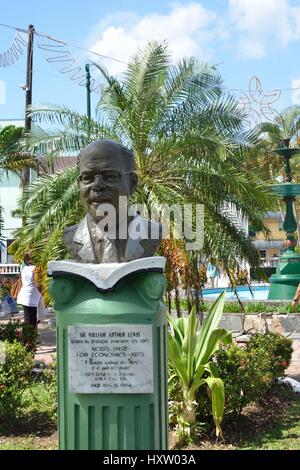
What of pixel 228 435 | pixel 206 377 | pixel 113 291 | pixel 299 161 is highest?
pixel 299 161

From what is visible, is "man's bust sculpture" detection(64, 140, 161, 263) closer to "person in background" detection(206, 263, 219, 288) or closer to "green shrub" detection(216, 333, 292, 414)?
"green shrub" detection(216, 333, 292, 414)

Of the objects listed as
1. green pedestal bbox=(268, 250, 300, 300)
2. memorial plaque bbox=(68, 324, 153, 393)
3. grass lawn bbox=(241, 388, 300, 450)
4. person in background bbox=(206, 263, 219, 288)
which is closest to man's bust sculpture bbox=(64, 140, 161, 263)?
memorial plaque bbox=(68, 324, 153, 393)

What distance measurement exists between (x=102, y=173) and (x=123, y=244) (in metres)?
0.56

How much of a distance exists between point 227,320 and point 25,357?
267 inches

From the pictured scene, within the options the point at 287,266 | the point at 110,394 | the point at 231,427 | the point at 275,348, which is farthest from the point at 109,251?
the point at 287,266

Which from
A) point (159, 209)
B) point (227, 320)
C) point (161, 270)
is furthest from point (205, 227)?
point (227, 320)

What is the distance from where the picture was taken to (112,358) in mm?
3838

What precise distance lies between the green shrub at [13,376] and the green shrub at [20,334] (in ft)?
3.62

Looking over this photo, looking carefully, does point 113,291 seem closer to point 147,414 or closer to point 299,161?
point 147,414

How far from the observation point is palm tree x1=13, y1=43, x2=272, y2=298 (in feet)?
26.9

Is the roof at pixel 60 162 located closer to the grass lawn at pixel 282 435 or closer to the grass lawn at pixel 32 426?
the grass lawn at pixel 32 426

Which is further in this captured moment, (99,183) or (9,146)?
(9,146)

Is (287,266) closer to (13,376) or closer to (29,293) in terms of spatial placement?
(29,293)

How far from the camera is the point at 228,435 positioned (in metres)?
6.06
